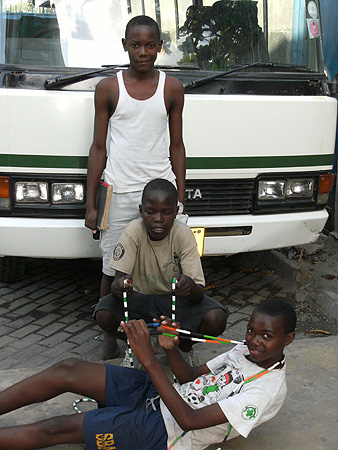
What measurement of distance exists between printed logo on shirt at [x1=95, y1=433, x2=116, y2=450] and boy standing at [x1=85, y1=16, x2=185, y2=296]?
4.33 ft

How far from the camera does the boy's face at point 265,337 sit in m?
2.29

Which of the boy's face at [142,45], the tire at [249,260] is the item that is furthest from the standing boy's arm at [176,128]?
the tire at [249,260]

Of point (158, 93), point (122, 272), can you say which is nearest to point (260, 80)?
point (158, 93)

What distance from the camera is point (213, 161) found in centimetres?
387

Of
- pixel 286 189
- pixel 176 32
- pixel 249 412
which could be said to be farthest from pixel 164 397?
pixel 176 32

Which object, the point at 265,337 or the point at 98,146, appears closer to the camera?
the point at 265,337

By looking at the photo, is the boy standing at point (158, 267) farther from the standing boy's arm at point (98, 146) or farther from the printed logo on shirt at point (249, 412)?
the printed logo on shirt at point (249, 412)

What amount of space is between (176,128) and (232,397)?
5.62 feet

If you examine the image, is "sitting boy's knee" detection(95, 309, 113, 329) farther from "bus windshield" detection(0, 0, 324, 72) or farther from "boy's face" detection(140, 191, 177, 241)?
"bus windshield" detection(0, 0, 324, 72)

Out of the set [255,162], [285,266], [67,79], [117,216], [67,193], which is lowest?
[285,266]

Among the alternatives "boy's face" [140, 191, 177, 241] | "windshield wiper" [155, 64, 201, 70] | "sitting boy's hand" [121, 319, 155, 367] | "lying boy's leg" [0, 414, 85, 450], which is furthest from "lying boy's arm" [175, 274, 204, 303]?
"windshield wiper" [155, 64, 201, 70]

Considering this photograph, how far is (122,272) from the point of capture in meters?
3.10

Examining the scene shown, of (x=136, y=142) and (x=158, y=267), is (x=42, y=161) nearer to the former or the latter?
(x=136, y=142)

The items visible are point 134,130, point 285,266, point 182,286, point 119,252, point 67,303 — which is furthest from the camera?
point 285,266
